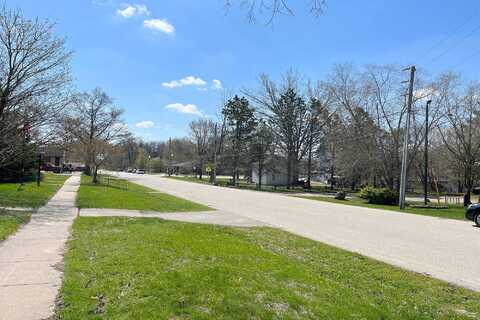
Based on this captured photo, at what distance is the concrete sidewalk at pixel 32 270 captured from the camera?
4273 mm

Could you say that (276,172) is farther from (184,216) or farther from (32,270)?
(32,270)

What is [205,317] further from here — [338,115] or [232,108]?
[232,108]

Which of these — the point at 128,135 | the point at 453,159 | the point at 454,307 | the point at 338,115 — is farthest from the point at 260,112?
the point at 454,307

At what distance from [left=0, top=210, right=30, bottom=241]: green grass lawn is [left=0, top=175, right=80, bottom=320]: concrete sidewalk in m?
0.19

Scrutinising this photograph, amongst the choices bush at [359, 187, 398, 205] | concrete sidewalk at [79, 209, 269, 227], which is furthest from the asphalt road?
bush at [359, 187, 398, 205]

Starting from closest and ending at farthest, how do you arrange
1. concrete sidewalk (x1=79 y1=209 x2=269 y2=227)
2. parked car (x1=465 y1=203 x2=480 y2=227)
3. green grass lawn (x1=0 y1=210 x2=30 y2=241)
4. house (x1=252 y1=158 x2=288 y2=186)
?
green grass lawn (x1=0 y1=210 x2=30 y2=241), concrete sidewalk (x1=79 y1=209 x2=269 y2=227), parked car (x1=465 y1=203 x2=480 y2=227), house (x1=252 y1=158 x2=288 y2=186)

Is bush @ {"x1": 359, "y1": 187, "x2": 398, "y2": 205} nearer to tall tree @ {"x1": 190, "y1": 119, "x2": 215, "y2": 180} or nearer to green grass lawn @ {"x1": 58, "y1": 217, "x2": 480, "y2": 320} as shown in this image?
green grass lawn @ {"x1": 58, "y1": 217, "x2": 480, "y2": 320}

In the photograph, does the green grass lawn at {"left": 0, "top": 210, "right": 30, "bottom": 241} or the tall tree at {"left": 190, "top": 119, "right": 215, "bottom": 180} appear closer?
the green grass lawn at {"left": 0, "top": 210, "right": 30, "bottom": 241}

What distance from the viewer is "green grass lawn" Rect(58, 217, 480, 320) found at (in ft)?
14.0

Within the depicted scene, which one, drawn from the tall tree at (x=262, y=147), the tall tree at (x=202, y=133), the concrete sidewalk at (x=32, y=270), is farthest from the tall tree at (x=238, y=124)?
the concrete sidewalk at (x=32, y=270)

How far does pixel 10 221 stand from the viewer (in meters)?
10.3

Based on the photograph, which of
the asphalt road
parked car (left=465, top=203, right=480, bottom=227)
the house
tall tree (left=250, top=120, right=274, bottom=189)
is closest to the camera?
the asphalt road

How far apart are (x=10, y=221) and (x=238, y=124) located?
4713 cm

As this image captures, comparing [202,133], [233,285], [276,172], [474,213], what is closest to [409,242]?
[474,213]
